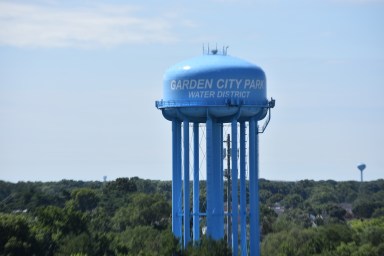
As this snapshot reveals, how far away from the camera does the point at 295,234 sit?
9781 cm

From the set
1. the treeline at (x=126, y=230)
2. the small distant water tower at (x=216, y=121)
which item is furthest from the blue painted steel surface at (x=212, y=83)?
the treeline at (x=126, y=230)

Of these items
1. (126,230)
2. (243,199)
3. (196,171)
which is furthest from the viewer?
(126,230)

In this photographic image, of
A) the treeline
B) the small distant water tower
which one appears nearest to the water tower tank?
the small distant water tower

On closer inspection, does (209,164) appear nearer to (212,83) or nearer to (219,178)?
(219,178)

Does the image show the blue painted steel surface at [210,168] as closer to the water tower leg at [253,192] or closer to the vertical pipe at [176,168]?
the vertical pipe at [176,168]

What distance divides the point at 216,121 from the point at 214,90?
8.41ft

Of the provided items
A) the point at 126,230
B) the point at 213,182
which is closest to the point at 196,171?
the point at 213,182

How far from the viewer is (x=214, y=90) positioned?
71125mm

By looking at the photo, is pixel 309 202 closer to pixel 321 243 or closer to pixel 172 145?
pixel 321 243

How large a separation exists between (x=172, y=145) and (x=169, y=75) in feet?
14.5

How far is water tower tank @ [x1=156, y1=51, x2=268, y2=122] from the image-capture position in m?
A: 71.0

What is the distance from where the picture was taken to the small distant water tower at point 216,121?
71250 mm

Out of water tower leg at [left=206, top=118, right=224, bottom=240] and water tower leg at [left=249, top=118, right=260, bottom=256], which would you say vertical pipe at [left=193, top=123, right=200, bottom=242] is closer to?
water tower leg at [left=206, top=118, right=224, bottom=240]

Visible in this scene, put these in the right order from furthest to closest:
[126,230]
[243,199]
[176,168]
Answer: [126,230], [176,168], [243,199]
